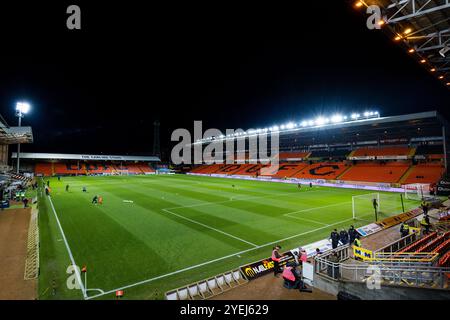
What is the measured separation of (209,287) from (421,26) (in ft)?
40.7

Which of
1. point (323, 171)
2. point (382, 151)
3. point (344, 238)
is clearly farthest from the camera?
point (323, 171)

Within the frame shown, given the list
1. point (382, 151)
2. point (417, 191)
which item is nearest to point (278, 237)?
point (417, 191)

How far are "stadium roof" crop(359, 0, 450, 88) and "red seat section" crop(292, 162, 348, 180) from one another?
37187 millimetres

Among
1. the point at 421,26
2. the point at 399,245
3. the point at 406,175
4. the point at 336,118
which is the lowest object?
the point at 399,245

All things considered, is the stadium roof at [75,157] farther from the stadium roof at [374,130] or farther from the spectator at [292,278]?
the spectator at [292,278]

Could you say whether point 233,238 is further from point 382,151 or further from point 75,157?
Answer: point 75,157

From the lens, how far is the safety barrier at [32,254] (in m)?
8.94

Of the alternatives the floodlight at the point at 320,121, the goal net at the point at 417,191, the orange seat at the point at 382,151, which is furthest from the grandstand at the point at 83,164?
the goal net at the point at 417,191

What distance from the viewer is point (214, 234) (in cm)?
1441

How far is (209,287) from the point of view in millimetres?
7910

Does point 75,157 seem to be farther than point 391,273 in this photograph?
Yes

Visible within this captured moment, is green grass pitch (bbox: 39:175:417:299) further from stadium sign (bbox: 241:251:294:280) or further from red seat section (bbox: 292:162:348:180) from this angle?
red seat section (bbox: 292:162:348:180)

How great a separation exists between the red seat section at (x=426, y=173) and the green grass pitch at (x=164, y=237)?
1322 centimetres

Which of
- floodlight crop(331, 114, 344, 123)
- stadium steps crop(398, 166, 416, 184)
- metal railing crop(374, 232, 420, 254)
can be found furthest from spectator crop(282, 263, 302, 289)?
floodlight crop(331, 114, 344, 123)
